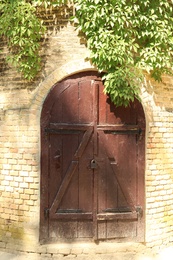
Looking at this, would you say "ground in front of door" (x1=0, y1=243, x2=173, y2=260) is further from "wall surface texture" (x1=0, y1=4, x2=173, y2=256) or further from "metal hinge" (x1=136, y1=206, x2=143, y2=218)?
"metal hinge" (x1=136, y1=206, x2=143, y2=218)

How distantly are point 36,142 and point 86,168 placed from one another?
0.86m

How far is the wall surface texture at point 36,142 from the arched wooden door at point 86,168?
0.47 ft

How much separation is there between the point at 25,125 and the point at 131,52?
199 cm

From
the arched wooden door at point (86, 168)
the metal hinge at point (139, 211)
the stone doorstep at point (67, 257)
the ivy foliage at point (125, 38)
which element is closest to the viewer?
the ivy foliage at point (125, 38)

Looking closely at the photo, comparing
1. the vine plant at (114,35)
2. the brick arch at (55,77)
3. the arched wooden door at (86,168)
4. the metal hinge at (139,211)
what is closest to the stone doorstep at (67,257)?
the arched wooden door at (86,168)

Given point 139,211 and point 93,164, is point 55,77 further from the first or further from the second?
point 139,211

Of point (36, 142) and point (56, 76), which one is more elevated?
point (56, 76)

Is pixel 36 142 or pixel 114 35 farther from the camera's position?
pixel 36 142

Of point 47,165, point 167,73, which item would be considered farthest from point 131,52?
point 47,165

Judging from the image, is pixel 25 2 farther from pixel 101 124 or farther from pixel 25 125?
pixel 101 124

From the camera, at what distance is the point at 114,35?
4.50 m

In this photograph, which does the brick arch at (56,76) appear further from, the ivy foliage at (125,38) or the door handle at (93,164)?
the door handle at (93,164)

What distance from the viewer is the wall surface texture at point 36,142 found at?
186 inches

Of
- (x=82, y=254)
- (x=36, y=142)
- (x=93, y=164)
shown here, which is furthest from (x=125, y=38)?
(x=82, y=254)
